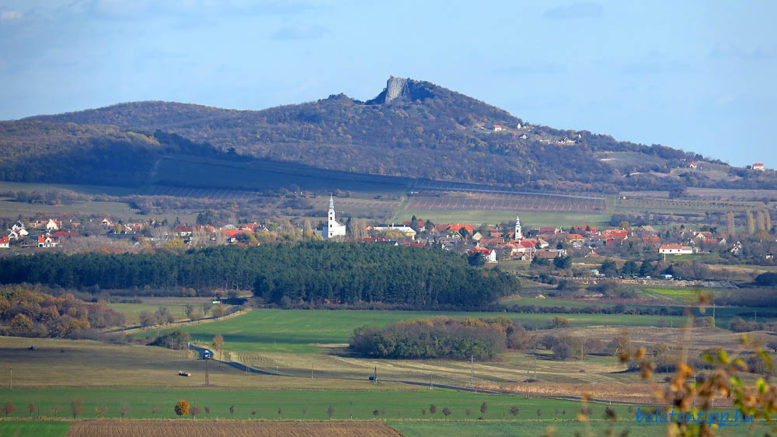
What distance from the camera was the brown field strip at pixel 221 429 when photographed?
952 inches

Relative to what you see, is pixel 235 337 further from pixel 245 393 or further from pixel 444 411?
pixel 444 411

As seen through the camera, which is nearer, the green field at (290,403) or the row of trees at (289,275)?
the green field at (290,403)

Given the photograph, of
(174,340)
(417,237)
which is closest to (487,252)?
(417,237)

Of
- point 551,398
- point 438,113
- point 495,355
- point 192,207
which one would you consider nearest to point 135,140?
point 192,207

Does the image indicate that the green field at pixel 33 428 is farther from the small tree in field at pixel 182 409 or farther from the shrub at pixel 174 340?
the shrub at pixel 174 340

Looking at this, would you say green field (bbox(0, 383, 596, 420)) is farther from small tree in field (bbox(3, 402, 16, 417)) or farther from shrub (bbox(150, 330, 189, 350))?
shrub (bbox(150, 330, 189, 350))

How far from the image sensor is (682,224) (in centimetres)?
8950

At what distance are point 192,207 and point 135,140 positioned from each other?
26.6 metres

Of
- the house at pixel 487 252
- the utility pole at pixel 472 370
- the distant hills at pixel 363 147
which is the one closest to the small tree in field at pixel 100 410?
the utility pole at pixel 472 370

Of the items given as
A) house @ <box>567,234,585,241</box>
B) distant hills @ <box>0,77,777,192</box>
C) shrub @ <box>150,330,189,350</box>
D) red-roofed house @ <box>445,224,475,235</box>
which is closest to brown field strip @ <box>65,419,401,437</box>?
shrub @ <box>150,330,189,350</box>

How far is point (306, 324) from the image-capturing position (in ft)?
153

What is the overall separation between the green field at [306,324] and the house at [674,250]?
2515 cm

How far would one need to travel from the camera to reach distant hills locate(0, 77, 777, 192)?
11162 centimetres

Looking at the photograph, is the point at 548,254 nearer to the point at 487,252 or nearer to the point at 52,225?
the point at 487,252
